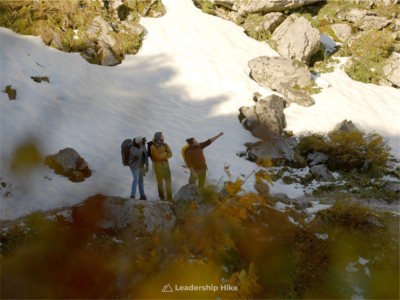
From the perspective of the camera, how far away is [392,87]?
14.5m

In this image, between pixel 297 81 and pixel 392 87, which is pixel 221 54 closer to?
pixel 297 81

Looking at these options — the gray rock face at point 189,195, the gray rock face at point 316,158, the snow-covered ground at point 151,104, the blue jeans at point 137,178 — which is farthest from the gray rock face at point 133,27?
the gray rock face at point 189,195

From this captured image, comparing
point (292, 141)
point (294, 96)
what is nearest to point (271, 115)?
point (292, 141)

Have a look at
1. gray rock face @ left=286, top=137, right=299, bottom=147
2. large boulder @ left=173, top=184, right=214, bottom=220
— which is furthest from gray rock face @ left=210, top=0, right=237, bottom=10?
large boulder @ left=173, top=184, right=214, bottom=220

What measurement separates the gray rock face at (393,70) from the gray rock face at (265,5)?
23.5ft

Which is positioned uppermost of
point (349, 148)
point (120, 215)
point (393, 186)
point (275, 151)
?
point (120, 215)

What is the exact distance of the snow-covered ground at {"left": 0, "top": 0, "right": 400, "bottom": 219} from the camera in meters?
6.70

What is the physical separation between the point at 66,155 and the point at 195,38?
470 inches

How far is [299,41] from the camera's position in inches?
575

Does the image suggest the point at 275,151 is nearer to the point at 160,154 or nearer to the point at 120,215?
the point at 160,154

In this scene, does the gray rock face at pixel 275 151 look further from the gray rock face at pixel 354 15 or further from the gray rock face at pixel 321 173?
the gray rock face at pixel 354 15

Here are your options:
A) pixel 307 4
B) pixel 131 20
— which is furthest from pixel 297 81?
pixel 131 20

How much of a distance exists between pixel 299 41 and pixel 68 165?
14.6 m

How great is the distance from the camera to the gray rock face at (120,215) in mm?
4742
